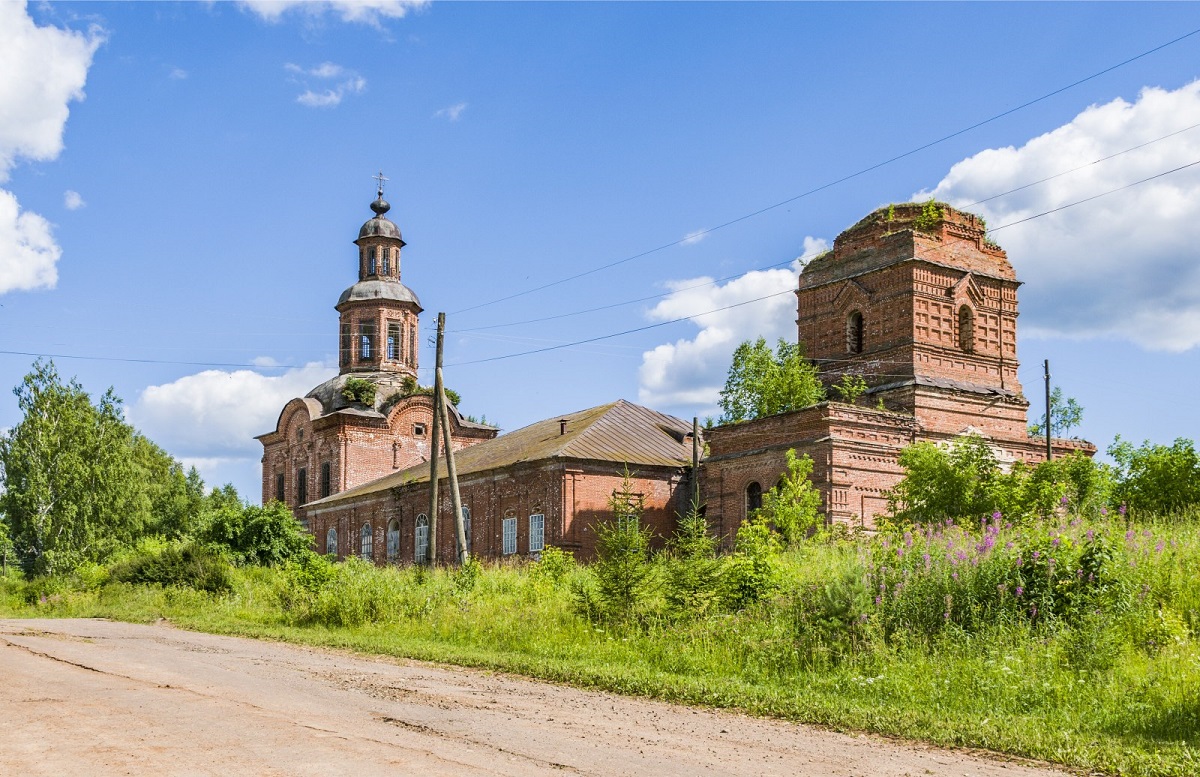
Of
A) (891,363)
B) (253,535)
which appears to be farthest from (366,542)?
(891,363)

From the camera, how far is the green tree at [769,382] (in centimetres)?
3166

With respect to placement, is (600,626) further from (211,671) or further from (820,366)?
(820,366)

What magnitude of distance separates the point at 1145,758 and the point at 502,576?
15430 mm

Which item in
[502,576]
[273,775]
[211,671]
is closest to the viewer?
[273,775]

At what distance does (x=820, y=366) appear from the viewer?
33.0m

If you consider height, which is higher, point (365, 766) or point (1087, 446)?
point (1087, 446)

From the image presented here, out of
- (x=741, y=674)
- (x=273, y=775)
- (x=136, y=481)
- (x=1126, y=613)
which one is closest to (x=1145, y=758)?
(x=1126, y=613)

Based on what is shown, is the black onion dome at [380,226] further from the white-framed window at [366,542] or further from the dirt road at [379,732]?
the dirt road at [379,732]

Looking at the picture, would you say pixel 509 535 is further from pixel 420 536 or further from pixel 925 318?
pixel 925 318

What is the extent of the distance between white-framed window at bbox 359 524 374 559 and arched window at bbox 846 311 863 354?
69.3 feet

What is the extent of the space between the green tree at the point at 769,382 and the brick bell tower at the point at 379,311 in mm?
18911

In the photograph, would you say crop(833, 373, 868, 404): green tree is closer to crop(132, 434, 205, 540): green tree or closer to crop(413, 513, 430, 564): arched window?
crop(413, 513, 430, 564): arched window

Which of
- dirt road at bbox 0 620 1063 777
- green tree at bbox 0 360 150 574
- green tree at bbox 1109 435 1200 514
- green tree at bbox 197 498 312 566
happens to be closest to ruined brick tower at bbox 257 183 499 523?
green tree at bbox 0 360 150 574

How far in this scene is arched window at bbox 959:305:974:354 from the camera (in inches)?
1248
